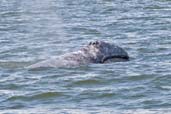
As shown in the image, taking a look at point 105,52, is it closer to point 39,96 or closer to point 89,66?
point 89,66

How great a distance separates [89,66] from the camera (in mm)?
17156

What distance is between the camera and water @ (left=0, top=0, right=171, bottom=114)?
45.7 feet

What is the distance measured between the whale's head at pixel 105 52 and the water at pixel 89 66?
0.65 ft

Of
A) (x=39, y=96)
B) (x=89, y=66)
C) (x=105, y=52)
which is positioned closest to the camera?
(x=39, y=96)

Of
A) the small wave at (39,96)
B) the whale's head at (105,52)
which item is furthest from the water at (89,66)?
the whale's head at (105,52)

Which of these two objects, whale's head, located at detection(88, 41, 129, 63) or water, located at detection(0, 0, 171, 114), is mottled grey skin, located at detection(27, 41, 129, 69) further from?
water, located at detection(0, 0, 171, 114)

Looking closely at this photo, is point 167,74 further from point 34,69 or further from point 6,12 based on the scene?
point 6,12


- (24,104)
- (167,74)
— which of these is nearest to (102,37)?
(167,74)

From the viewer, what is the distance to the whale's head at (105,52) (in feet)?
56.9

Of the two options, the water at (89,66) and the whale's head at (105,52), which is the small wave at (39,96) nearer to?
the water at (89,66)

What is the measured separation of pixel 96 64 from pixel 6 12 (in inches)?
512

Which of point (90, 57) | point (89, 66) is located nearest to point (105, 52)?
point (90, 57)

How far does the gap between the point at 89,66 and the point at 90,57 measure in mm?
403

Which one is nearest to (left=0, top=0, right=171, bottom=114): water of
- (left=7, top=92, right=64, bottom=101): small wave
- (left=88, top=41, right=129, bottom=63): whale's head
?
(left=7, top=92, right=64, bottom=101): small wave
